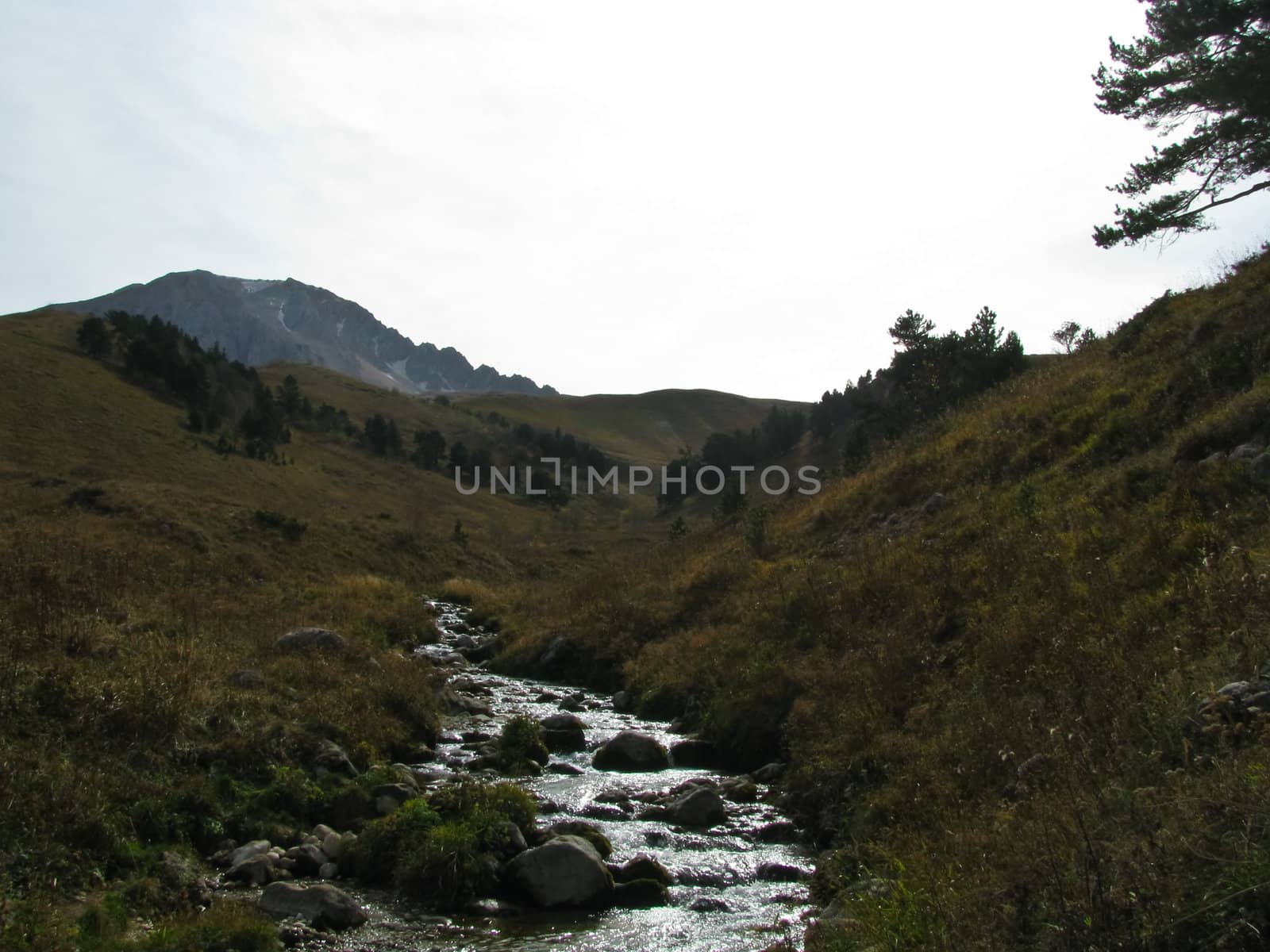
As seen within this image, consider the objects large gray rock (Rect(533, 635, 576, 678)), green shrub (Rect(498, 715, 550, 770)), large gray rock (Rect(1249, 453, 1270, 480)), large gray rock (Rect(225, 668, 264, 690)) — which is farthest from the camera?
large gray rock (Rect(533, 635, 576, 678))

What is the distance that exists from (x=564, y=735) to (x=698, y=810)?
14.7ft

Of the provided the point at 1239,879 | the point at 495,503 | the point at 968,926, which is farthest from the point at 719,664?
the point at 495,503

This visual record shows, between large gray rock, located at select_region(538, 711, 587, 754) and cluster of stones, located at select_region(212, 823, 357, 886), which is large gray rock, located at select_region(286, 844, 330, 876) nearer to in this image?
cluster of stones, located at select_region(212, 823, 357, 886)

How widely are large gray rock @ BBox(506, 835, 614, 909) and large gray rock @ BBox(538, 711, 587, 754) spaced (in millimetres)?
5767

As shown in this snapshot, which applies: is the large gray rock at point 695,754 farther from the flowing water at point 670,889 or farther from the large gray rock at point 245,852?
the large gray rock at point 245,852

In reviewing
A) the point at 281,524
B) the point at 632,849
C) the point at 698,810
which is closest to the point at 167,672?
the point at 632,849

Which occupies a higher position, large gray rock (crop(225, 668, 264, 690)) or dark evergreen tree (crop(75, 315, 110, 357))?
dark evergreen tree (crop(75, 315, 110, 357))

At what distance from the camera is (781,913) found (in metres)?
8.32

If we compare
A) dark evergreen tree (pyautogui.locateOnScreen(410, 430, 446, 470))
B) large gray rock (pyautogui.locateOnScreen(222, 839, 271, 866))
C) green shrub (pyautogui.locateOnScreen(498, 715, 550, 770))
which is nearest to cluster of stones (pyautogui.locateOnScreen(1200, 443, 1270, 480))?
green shrub (pyautogui.locateOnScreen(498, 715, 550, 770))

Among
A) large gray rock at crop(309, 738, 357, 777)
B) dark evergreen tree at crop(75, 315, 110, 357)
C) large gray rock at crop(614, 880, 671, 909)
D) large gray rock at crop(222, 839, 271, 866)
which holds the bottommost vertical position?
large gray rock at crop(614, 880, 671, 909)

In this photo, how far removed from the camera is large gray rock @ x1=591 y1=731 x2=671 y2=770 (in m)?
13.8

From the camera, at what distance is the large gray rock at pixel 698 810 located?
36.2 feet

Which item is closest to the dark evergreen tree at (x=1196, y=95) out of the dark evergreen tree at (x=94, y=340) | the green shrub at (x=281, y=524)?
the green shrub at (x=281, y=524)

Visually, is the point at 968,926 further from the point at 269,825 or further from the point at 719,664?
the point at 719,664
